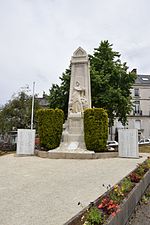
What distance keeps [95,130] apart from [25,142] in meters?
4.31

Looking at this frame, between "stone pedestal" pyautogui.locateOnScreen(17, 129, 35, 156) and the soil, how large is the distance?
9983 mm

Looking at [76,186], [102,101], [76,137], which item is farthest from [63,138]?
[76,186]

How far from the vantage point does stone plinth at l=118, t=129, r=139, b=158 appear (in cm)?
1293

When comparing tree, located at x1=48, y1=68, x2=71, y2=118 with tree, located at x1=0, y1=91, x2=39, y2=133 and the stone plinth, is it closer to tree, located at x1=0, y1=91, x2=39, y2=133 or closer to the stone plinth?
tree, located at x1=0, y1=91, x2=39, y2=133

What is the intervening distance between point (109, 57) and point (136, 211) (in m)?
19.0

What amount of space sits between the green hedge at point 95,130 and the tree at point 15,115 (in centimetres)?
1323

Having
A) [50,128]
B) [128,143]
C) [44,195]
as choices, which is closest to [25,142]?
[50,128]

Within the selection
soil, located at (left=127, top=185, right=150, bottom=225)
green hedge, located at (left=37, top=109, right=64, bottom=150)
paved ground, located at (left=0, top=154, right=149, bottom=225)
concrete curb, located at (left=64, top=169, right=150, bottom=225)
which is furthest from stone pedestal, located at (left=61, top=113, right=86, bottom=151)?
concrete curb, located at (left=64, top=169, right=150, bottom=225)

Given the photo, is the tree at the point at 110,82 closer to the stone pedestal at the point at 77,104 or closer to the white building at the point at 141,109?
the stone pedestal at the point at 77,104

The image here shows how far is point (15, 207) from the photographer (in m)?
4.23

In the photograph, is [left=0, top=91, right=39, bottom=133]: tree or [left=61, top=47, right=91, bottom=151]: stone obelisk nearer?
[left=61, top=47, right=91, bottom=151]: stone obelisk

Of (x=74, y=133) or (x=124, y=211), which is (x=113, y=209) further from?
(x=74, y=133)

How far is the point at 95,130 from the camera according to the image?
1336 centimetres

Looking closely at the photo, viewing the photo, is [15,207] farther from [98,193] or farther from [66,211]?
[98,193]
